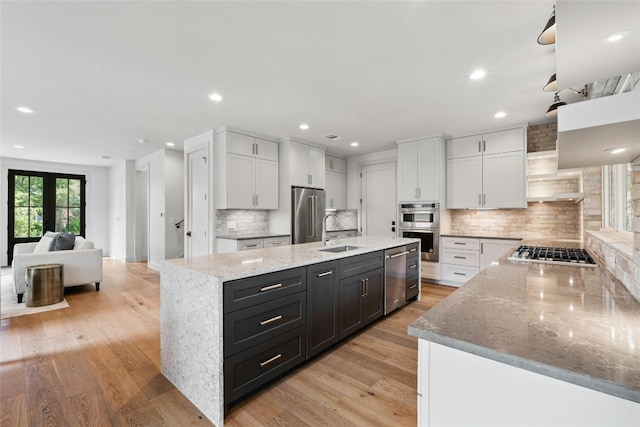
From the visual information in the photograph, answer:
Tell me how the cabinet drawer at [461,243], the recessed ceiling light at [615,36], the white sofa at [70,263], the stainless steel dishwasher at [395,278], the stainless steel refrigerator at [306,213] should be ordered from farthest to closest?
the stainless steel refrigerator at [306,213], the cabinet drawer at [461,243], the white sofa at [70,263], the stainless steel dishwasher at [395,278], the recessed ceiling light at [615,36]

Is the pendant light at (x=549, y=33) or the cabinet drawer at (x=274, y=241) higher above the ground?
the pendant light at (x=549, y=33)

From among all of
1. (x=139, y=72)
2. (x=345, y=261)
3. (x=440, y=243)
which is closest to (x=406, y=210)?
(x=440, y=243)

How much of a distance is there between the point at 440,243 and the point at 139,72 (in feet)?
15.0

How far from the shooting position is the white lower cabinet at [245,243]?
4312 millimetres

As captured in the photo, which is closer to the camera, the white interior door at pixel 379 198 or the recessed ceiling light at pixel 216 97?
the recessed ceiling light at pixel 216 97

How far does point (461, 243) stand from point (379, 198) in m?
2.04

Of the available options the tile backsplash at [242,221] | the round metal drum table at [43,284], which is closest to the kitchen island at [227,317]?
the tile backsplash at [242,221]

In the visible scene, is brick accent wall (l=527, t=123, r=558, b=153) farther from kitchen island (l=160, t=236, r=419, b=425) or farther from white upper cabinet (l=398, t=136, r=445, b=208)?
kitchen island (l=160, t=236, r=419, b=425)

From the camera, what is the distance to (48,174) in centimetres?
744

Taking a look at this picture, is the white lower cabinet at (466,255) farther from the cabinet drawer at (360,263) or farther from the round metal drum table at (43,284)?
the round metal drum table at (43,284)

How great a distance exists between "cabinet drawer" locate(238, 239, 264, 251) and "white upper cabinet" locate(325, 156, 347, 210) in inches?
79.6

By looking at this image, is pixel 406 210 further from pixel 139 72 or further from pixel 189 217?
pixel 139 72

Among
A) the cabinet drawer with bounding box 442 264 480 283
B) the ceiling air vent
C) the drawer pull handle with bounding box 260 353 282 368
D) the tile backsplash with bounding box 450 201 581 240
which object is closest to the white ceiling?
the ceiling air vent

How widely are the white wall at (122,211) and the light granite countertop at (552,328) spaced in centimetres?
795
